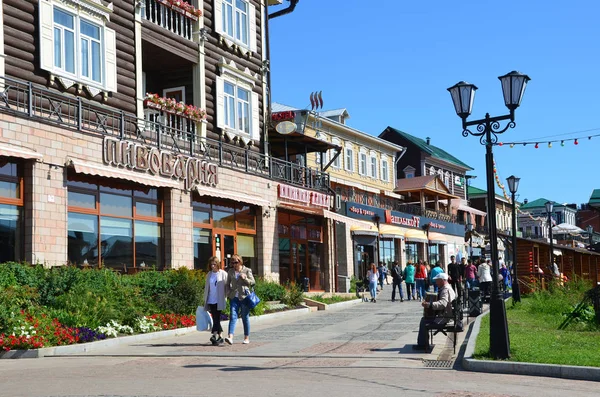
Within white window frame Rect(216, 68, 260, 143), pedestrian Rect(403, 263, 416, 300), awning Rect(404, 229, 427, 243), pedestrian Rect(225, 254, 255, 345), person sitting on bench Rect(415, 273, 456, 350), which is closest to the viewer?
person sitting on bench Rect(415, 273, 456, 350)

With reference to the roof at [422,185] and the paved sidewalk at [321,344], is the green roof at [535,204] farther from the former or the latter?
the paved sidewalk at [321,344]

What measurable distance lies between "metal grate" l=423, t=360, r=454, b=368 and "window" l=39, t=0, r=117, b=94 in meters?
11.6

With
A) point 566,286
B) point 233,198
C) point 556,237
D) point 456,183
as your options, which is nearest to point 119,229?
point 233,198

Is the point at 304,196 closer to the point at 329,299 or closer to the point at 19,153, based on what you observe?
the point at 329,299

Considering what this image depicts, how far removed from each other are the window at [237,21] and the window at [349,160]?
23989 millimetres

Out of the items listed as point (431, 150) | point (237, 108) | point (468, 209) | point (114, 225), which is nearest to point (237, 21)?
point (237, 108)

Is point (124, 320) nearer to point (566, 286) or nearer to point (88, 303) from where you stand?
point (88, 303)

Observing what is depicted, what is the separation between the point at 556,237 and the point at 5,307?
83.9 metres

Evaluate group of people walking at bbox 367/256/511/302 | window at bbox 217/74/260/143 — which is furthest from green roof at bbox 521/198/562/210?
window at bbox 217/74/260/143

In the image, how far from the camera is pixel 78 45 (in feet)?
67.4

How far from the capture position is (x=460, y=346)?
1527cm

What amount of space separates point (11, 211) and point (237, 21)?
13.5m

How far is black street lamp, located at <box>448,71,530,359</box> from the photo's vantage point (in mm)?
12484

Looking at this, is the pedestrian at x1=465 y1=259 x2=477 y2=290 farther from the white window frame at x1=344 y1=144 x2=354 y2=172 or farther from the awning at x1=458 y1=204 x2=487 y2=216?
the awning at x1=458 y1=204 x2=487 y2=216
